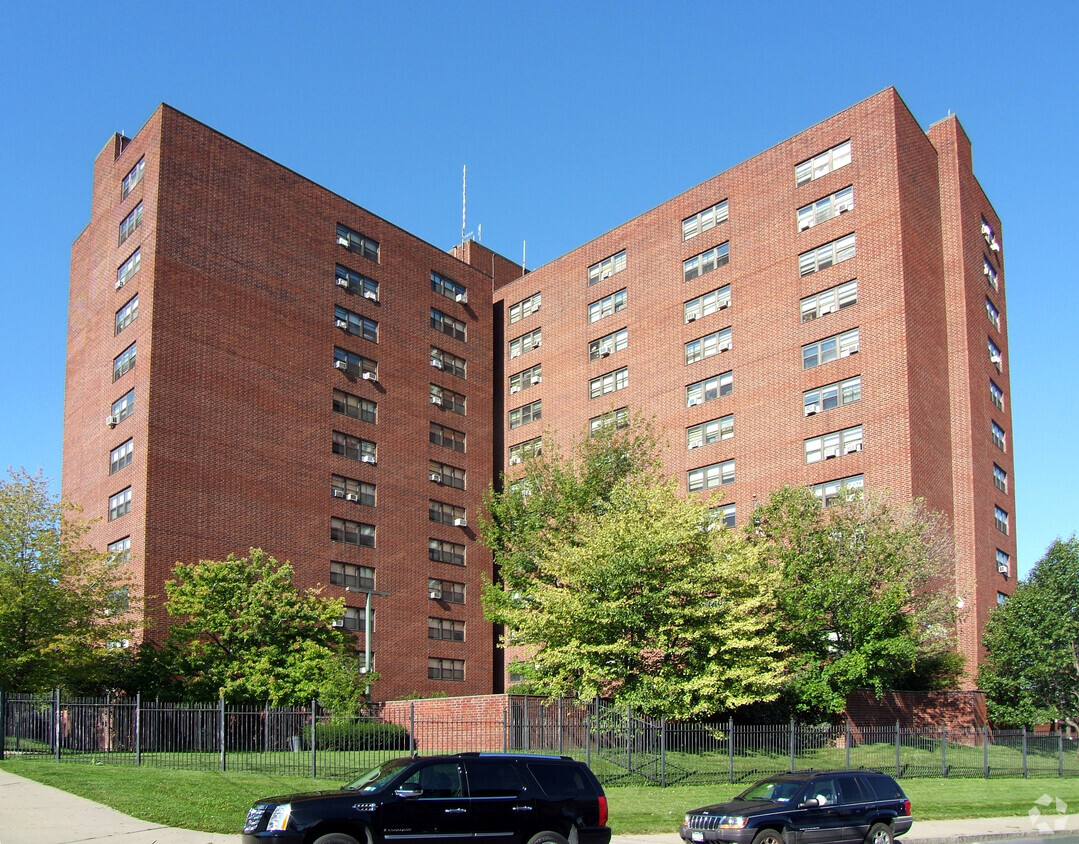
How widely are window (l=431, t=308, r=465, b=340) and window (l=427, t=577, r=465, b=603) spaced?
48.8 ft

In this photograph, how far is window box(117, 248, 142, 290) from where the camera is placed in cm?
4906

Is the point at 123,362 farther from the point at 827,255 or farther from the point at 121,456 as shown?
the point at 827,255

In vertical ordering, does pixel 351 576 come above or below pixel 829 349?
below

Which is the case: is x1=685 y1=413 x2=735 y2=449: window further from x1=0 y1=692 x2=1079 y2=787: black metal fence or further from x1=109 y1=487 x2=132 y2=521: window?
x1=109 y1=487 x2=132 y2=521: window

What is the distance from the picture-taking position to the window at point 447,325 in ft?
205

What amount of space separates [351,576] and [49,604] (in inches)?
722

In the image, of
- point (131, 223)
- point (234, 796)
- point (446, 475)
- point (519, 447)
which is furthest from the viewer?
point (519, 447)

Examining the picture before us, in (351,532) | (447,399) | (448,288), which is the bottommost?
(351,532)

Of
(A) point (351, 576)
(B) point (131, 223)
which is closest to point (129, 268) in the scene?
(B) point (131, 223)

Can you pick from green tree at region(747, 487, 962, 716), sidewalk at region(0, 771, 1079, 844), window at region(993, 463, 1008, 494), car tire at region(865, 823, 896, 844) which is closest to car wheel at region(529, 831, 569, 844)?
sidewalk at region(0, 771, 1079, 844)

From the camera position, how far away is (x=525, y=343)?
66.8 metres

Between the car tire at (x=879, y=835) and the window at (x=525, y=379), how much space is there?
45.6 m

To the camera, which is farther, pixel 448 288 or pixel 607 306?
pixel 448 288

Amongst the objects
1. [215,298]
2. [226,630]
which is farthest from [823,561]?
[215,298]
